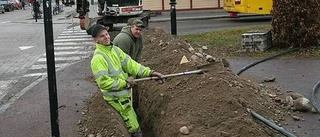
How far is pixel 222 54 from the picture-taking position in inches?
538

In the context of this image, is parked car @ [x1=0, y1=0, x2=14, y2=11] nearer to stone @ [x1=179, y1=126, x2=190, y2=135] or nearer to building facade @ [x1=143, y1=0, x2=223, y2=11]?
building facade @ [x1=143, y1=0, x2=223, y2=11]

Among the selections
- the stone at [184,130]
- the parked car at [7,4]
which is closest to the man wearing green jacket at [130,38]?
the stone at [184,130]

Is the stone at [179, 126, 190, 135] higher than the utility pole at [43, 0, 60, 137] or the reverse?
the reverse

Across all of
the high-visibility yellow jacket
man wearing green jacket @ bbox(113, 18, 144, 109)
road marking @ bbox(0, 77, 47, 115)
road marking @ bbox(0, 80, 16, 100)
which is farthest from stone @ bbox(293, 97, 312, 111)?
road marking @ bbox(0, 80, 16, 100)

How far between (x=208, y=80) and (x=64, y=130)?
223 centimetres

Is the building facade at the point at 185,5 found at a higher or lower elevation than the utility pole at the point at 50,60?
higher

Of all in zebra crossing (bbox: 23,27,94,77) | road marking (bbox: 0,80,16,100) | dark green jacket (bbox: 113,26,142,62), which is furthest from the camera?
zebra crossing (bbox: 23,27,94,77)

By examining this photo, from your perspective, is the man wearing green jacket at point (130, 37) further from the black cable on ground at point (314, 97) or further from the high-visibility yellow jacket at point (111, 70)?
the black cable on ground at point (314, 97)

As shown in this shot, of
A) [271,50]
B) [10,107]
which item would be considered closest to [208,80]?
[10,107]

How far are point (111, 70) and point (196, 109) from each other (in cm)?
132

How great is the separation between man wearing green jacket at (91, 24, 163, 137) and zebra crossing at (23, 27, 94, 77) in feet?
22.9

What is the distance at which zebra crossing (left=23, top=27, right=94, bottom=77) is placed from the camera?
46.1 ft

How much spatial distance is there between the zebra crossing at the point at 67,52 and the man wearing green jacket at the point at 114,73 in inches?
274

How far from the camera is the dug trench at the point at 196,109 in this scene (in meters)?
6.06
